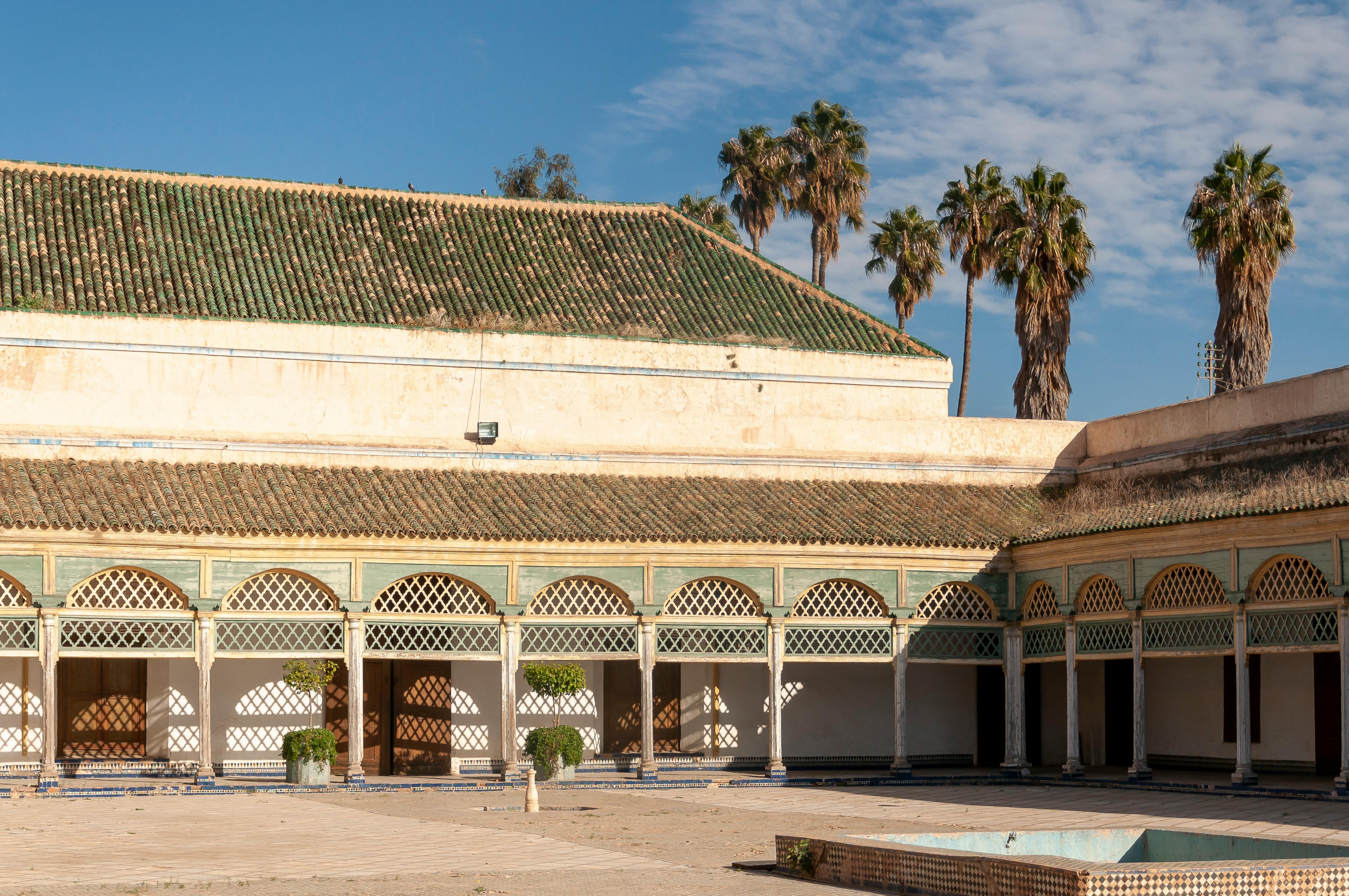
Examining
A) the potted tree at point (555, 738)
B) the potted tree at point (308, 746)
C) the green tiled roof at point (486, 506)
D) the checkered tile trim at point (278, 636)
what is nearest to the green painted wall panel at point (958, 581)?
the green tiled roof at point (486, 506)

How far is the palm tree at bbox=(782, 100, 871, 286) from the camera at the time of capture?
49562 mm

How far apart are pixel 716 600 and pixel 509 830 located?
8055 mm

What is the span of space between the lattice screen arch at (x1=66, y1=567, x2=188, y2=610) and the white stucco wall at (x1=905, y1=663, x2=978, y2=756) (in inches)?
451

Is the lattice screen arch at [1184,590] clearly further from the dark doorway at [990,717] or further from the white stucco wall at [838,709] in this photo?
the white stucco wall at [838,709]

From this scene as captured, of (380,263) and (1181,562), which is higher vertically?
(380,263)

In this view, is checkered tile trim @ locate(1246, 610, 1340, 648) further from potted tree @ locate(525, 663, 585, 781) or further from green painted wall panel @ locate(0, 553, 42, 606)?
green painted wall panel @ locate(0, 553, 42, 606)

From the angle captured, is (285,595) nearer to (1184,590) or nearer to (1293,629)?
(1184,590)

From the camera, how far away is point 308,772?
22.4 metres

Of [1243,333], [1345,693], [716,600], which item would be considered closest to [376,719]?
[716,600]

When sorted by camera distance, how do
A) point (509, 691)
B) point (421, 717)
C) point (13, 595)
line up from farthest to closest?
1. point (421, 717)
2. point (509, 691)
3. point (13, 595)

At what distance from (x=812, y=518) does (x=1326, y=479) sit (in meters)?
7.29

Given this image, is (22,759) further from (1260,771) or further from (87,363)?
(1260,771)

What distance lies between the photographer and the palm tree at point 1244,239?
34438 mm

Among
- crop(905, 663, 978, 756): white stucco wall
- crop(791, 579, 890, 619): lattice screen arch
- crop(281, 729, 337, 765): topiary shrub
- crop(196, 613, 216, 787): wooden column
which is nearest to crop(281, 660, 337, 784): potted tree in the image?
crop(281, 729, 337, 765): topiary shrub
